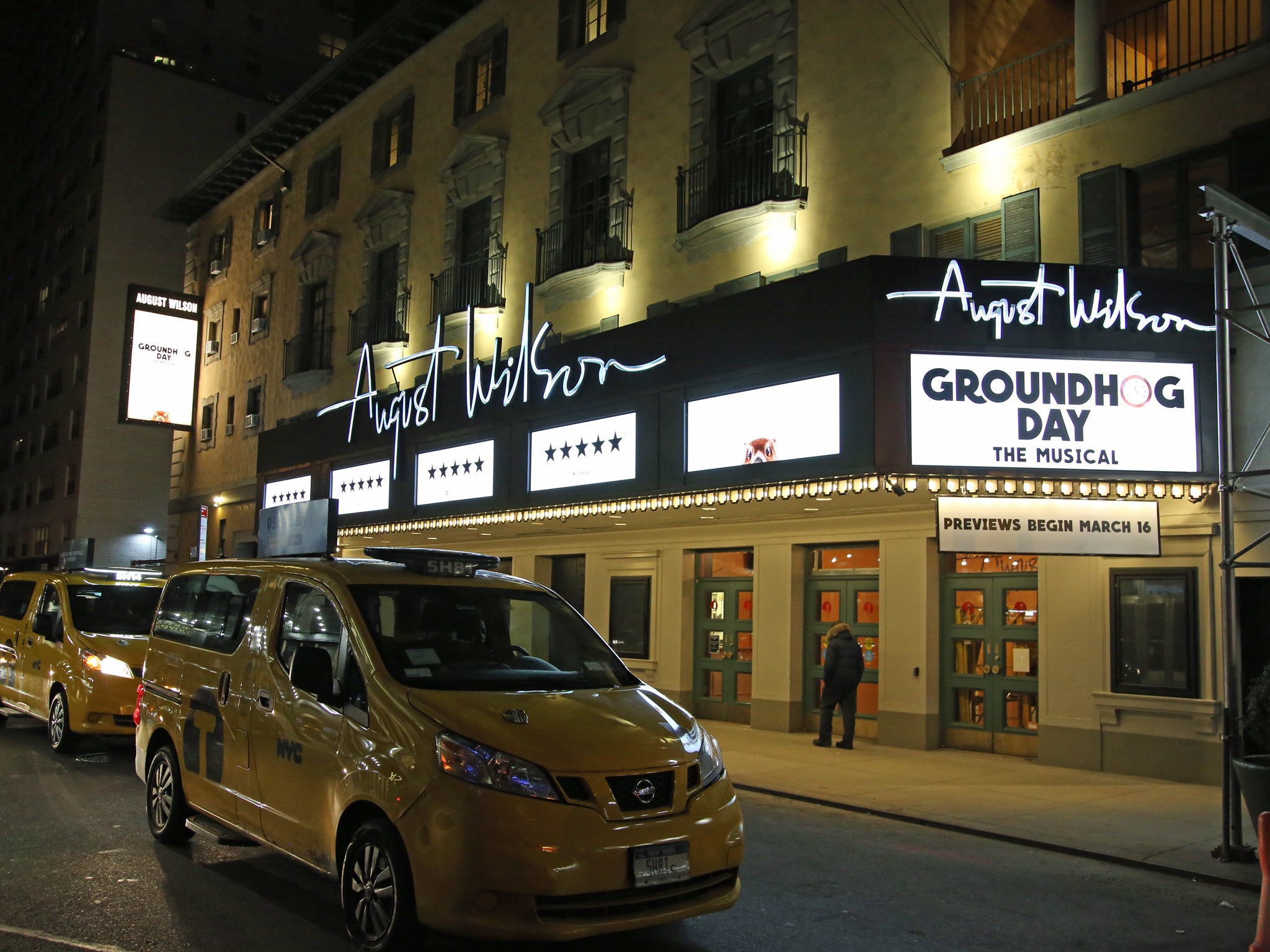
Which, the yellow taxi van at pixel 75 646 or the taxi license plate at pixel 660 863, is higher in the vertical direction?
the yellow taxi van at pixel 75 646

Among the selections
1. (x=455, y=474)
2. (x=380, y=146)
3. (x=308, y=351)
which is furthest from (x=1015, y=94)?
(x=308, y=351)

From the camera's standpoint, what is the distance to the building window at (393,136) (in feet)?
82.7

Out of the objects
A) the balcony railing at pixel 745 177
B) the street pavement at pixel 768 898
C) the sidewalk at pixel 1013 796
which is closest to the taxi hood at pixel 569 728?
the street pavement at pixel 768 898

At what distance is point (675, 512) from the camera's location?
51.1ft

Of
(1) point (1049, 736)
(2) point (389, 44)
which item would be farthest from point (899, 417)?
(2) point (389, 44)

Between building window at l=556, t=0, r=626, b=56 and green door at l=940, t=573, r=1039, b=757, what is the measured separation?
12270 millimetres

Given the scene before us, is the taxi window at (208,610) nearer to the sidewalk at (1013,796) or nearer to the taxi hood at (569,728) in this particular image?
the taxi hood at (569,728)

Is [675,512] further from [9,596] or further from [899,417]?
[9,596]

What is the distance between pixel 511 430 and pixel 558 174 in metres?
6.06

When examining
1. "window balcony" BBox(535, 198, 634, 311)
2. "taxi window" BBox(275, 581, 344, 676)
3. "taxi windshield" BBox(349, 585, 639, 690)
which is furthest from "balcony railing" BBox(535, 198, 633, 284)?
"taxi window" BBox(275, 581, 344, 676)

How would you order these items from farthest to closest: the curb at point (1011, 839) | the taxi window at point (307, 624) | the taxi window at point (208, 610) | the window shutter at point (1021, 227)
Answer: the window shutter at point (1021, 227) → the curb at point (1011, 839) → the taxi window at point (208, 610) → the taxi window at point (307, 624)

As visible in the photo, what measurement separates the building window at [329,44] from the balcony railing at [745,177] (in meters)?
44.1

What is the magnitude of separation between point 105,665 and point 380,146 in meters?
18.0

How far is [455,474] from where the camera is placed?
18031 mm
